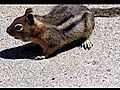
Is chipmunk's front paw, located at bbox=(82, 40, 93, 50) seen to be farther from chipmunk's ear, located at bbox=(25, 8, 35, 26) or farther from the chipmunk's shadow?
chipmunk's ear, located at bbox=(25, 8, 35, 26)

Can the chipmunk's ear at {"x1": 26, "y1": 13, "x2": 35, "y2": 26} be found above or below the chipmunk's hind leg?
above

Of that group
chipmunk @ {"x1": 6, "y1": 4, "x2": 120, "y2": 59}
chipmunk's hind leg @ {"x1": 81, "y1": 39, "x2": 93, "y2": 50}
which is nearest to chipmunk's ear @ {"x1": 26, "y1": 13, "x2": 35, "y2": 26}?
chipmunk @ {"x1": 6, "y1": 4, "x2": 120, "y2": 59}

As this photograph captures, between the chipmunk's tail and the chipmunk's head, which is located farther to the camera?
the chipmunk's tail

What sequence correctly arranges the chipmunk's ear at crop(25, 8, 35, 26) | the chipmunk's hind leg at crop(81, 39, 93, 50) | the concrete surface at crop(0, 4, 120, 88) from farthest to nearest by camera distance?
the chipmunk's hind leg at crop(81, 39, 93, 50)
the chipmunk's ear at crop(25, 8, 35, 26)
the concrete surface at crop(0, 4, 120, 88)

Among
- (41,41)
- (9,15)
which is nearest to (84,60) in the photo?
(41,41)

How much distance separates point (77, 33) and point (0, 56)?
1265 millimetres

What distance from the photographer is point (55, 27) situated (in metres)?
7.86

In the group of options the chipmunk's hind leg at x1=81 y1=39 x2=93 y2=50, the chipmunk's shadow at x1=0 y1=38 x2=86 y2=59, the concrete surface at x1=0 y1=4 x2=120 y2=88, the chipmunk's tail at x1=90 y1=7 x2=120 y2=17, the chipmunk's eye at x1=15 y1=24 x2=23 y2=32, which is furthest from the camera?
the chipmunk's tail at x1=90 y1=7 x2=120 y2=17

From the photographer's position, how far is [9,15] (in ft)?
29.7

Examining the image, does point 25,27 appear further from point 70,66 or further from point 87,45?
point 87,45

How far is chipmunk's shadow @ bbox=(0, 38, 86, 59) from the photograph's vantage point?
7.81 metres

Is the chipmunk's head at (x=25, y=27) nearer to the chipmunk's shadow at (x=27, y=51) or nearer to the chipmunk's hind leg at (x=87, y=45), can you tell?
the chipmunk's shadow at (x=27, y=51)

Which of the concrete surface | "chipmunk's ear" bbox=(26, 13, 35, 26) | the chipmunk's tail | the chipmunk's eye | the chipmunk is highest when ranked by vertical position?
"chipmunk's ear" bbox=(26, 13, 35, 26)

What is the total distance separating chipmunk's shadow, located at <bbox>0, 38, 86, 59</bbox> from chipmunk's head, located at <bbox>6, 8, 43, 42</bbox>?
0.98ft
